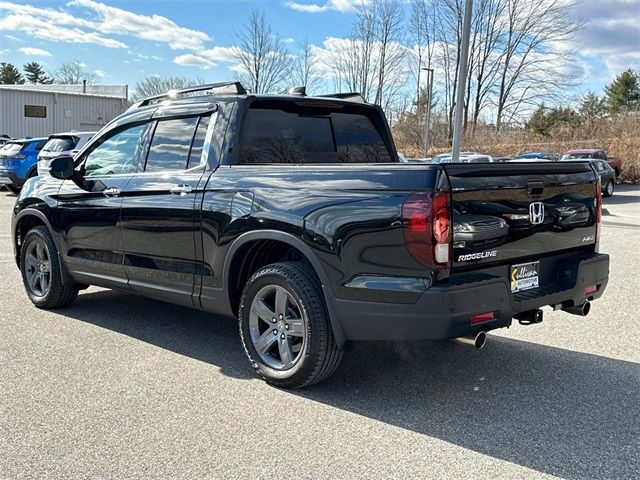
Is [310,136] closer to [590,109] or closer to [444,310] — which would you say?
[444,310]

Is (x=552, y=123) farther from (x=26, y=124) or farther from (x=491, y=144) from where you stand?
(x=26, y=124)

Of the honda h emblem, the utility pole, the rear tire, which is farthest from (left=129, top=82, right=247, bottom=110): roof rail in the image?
the rear tire

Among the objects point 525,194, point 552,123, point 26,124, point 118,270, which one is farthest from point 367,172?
point 552,123

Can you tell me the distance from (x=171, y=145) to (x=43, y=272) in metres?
2.15

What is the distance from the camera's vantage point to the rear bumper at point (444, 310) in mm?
3383

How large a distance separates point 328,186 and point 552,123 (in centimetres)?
4561

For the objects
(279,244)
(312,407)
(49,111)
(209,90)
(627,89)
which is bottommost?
(312,407)

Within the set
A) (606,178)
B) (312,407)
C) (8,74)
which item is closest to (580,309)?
(312,407)

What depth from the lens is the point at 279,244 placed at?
4254mm

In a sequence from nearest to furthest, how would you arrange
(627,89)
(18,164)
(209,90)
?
(209,90) < (18,164) < (627,89)

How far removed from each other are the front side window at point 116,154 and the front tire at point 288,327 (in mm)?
1753

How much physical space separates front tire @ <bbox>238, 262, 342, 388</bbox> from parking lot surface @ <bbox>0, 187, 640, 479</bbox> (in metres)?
0.16

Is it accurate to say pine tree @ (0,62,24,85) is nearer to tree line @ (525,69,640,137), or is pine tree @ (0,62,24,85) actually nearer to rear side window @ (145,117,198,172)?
tree line @ (525,69,640,137)

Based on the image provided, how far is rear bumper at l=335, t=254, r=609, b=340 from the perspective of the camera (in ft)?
11.1
